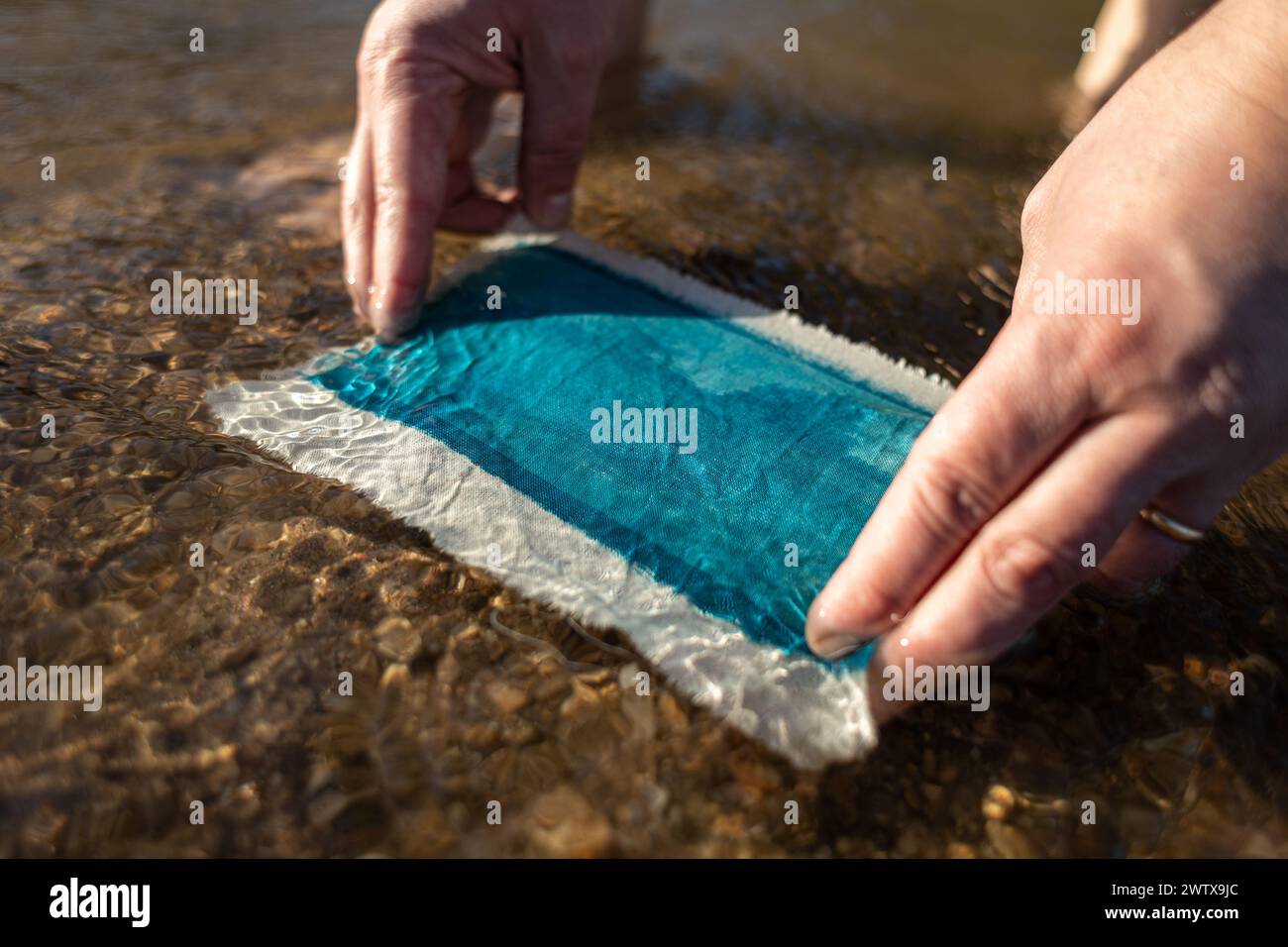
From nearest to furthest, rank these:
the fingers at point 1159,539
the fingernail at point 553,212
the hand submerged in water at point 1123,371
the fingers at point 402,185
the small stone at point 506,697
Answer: the hand submerged in water at point 1123,371
the fingers at point 1159,539
the small stone at point 506,697
the fingers at point 402,185
the fingernail at point 553,212

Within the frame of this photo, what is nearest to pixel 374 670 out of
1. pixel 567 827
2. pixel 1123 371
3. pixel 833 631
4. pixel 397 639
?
pixel 397 639

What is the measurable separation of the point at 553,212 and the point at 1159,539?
1.47 metres

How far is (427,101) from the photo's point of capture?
5.79 feet

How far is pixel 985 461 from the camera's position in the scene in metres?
1.08

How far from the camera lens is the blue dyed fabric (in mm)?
1353

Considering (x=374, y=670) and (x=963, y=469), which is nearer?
(x=963, y=469)

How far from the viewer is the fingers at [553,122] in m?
1.93

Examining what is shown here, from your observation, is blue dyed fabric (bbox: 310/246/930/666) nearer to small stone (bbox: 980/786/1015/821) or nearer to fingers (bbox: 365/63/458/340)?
fingers (bbox: 365/63/458/340)

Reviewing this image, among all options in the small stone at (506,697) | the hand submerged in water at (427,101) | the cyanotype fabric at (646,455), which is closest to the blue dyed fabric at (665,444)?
the cyanotype fabric at (646,455)

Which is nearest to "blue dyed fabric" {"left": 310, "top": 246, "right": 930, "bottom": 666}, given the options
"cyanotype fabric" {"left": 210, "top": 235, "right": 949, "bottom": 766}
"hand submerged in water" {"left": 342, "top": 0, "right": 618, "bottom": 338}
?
"cyanotype fabric" {"left": 210, "top": 235, "right": 949, "bottom": 766}

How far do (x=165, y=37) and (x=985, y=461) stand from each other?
3729mm

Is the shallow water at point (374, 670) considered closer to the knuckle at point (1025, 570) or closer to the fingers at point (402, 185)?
the fingers at point (402, 185)

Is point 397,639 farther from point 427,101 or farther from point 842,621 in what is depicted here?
point 427,101

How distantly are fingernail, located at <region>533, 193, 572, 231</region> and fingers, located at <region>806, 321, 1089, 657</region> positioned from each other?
4.16 feet
